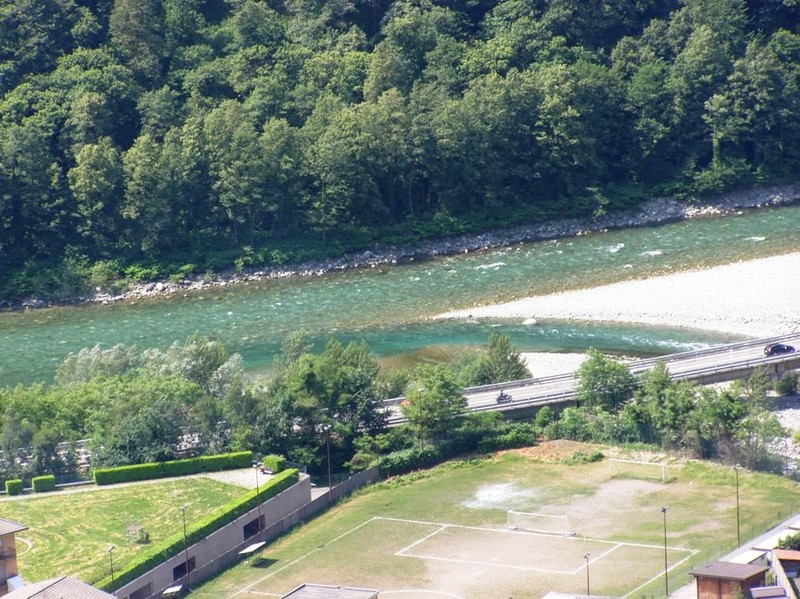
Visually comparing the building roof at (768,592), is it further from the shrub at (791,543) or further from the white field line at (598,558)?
the white field line at (598,558)

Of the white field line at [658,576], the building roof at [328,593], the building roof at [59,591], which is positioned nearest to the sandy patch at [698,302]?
the white field line at [658,576]

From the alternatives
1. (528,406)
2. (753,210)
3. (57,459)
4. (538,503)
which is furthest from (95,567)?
(753,210)

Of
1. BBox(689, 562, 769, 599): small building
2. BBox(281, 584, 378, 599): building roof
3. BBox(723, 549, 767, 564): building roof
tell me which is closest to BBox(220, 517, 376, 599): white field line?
BBox(281, 584, 378, 599): building roof

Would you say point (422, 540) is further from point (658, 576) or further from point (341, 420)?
point (341, 420)

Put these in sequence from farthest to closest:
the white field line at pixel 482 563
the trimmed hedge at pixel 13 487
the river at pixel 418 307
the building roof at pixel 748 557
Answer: the river at pixel 418 307 → the trimmed hedge at pixel 13 487 → the white field line at pixel 482 563 → the building roof at pixel 748 557

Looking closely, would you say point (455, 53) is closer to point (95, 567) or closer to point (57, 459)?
point (57, 459)
